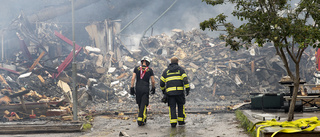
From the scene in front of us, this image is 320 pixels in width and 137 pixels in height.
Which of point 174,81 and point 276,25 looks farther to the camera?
point 174,81

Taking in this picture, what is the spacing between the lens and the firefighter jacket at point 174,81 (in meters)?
8.69

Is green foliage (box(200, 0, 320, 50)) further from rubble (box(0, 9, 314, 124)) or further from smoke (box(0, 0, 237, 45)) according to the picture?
smoke (box(0, 0, 237, 45))

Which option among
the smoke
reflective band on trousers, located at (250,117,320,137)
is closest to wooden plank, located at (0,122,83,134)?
reflective band on trousers, located at (250,117,320,137)

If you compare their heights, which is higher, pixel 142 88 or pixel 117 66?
pixel 117 66

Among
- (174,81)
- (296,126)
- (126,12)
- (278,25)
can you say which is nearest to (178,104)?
(174,81)

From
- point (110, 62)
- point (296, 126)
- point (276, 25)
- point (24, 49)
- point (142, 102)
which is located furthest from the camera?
point (110, 62)

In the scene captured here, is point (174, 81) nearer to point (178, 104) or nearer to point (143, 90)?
point (178, 104)

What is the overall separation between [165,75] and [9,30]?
62.5ft

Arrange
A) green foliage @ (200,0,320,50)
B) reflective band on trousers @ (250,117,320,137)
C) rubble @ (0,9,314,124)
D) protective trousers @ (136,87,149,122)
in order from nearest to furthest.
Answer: reflective band on trousers @ (250,117,320,137)
green foliage @ (200,0,320,50)
protective trousers @ (136,87,149,122)
rubble @ (0,9,314,124)

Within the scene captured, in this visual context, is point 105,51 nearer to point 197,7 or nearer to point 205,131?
point 197,7

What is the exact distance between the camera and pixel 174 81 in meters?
8.76

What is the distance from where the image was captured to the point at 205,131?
7758mm

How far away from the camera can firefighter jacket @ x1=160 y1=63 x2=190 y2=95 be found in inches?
342

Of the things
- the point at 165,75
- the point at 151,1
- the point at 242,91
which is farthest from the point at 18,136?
the point at 151,1
